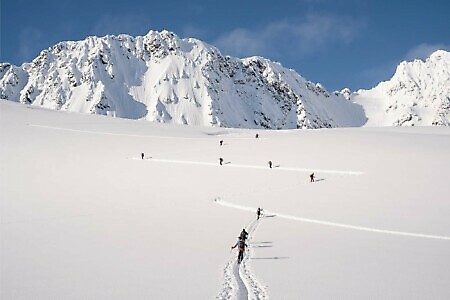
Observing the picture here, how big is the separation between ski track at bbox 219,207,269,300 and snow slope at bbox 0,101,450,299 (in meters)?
0.06

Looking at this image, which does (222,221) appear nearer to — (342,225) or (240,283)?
(342,225)

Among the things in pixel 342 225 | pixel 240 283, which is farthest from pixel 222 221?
pixel 240 283

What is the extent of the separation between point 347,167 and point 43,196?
25.1 metres

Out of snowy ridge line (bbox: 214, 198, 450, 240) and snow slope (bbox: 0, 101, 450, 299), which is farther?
snowy ridge line (bbox: 214, 198, 450, 240)

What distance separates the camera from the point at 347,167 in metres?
35.6

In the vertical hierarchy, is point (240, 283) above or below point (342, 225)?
below

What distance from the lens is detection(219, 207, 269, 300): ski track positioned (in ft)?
37.2

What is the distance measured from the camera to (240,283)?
12547mm

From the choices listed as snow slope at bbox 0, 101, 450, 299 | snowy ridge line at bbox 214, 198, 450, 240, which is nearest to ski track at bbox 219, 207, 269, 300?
snow slope at bbox 0, 101, 450, 299

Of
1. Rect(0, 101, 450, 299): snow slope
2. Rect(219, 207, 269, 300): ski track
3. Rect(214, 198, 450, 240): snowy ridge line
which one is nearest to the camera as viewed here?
Rect(219, 207, 269, 300): ski track

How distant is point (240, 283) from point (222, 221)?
9.51 metres

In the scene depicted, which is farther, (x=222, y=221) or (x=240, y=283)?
(x=222, y=221)

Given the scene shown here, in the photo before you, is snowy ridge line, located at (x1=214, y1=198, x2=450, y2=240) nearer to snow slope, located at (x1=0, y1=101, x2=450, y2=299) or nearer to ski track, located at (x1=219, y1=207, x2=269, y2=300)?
snow slope, located at (x1=0, y1=101, x2=450, y2=299)

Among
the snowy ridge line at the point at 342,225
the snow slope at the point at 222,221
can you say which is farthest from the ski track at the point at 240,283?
the snowy ridge line at the point at 342,225
